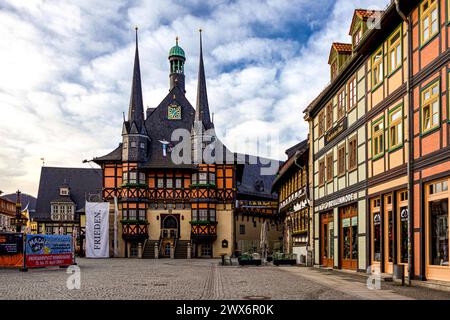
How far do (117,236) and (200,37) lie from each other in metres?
21.4

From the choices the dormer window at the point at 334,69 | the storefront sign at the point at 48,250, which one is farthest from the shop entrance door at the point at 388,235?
the storefront sign at the point at 48,250

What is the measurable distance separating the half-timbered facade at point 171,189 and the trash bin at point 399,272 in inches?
1392

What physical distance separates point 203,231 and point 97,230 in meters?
9.24

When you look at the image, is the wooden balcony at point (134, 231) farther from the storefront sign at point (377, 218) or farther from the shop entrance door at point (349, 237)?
the storefront sign at point (377, 218)

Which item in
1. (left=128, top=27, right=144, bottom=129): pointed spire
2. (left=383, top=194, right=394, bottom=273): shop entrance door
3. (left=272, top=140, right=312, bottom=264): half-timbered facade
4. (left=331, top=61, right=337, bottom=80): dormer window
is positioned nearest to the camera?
(left=383, top=194, right=394, bottom=273): shop entrance door

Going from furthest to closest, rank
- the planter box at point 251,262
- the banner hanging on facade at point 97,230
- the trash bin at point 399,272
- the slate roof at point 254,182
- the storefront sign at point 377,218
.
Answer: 1. the slate roof at point 254,182
2. the banner hanging on facade at point 97,230
3. the planter box at point 251,262
4. the storefront sign at point 377,218
5. the trash bin at point 399,272

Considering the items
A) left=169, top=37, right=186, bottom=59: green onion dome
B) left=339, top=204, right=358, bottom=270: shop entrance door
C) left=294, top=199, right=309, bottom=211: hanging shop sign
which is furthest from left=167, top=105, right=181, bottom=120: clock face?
left=339, top=204, right=358, bottom=270: shop entrance door

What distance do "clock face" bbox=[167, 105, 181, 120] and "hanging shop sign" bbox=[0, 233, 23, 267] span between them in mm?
30978

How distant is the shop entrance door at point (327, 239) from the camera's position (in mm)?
28172

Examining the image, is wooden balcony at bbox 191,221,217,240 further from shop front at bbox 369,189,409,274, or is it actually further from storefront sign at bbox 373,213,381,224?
storefront sign at bbox 373,213,381,224

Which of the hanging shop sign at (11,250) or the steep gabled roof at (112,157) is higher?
the steep gabled roof at (112,157)

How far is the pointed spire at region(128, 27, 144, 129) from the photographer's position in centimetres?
5481
